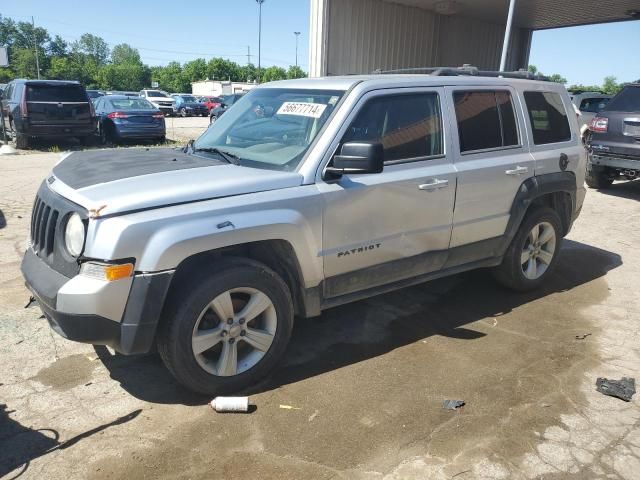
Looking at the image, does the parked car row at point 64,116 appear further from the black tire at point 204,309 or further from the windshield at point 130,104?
the black tire at point 204,309

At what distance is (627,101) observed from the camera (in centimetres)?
935

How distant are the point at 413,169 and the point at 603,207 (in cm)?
662

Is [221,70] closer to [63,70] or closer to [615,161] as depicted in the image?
[63,70]

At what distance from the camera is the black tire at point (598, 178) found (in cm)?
1027

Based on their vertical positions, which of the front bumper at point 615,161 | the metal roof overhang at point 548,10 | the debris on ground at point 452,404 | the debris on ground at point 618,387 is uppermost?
the metal roof overhang at point 548,10

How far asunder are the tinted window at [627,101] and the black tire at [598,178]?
1237 millimetres

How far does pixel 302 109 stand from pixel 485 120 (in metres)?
1.58

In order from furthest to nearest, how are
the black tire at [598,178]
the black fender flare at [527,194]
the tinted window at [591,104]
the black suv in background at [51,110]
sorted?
the tinted window at [591,104] → the black suv in background at [51,110] → the black tire at [598,178] → the black fender flare at [527,194]

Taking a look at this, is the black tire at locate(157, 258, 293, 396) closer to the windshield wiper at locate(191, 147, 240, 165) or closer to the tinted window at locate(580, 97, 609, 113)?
the windshield wiper at locate(191, 147, 240, 165)

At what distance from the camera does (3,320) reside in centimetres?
417

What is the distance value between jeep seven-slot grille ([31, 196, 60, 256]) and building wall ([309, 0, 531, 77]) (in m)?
11.2

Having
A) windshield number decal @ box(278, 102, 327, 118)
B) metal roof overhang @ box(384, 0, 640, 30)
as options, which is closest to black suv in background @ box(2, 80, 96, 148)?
metal roof overhang @ box(384, 0, 640, 30)

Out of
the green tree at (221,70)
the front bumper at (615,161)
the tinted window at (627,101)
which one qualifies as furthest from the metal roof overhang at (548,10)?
the green tree at (221,70)

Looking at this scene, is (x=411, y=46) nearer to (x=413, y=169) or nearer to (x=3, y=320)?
(x=413, y=169)
